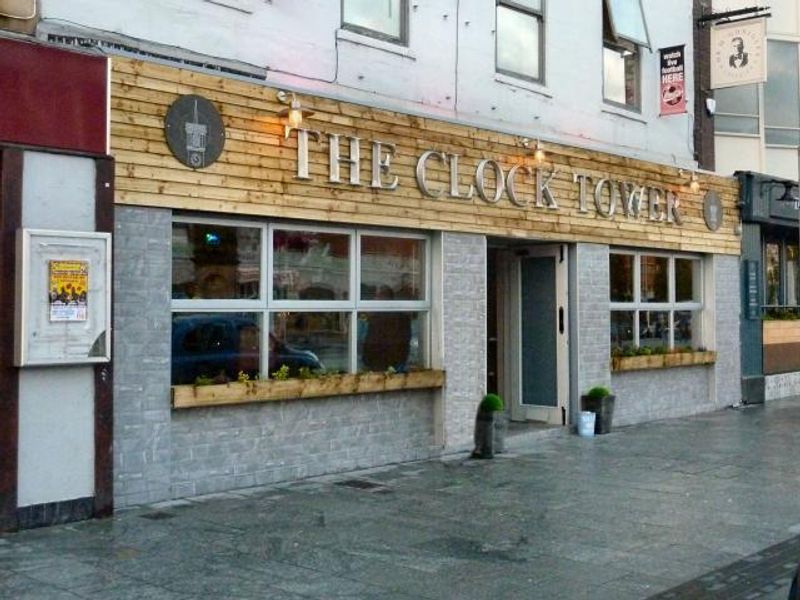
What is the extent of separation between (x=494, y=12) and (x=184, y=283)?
5.55m

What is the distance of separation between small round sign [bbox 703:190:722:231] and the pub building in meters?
1.58

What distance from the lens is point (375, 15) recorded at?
10.4 m

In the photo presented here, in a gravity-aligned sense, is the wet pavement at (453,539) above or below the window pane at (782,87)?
below

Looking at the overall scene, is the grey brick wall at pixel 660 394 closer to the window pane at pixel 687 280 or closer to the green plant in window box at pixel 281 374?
the window pane at pixel 687 280

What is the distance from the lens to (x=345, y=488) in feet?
29.3

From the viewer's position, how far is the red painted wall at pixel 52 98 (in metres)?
7.06

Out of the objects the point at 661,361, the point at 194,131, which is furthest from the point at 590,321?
the point at 194,131

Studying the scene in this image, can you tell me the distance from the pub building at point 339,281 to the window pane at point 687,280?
4.74ft

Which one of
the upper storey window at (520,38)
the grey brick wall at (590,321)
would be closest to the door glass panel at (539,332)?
the grey brick wall at (590,321)

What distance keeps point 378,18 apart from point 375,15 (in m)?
0.05

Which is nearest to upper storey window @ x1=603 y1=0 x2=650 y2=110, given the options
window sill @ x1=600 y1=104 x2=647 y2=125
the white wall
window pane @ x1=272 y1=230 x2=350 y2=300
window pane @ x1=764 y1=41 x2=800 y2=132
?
window sill @ x1=600 y1=104 x2=647 y2=125

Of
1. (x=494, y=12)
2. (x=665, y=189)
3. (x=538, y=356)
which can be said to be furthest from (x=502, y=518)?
(x=665, y=189)

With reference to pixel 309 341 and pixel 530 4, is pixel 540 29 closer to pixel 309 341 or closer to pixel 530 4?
pixel 530 4

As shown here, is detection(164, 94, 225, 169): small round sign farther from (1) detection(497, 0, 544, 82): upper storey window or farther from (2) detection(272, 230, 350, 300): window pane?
(1) detection(497, 0, 544, 82): upper storey window
